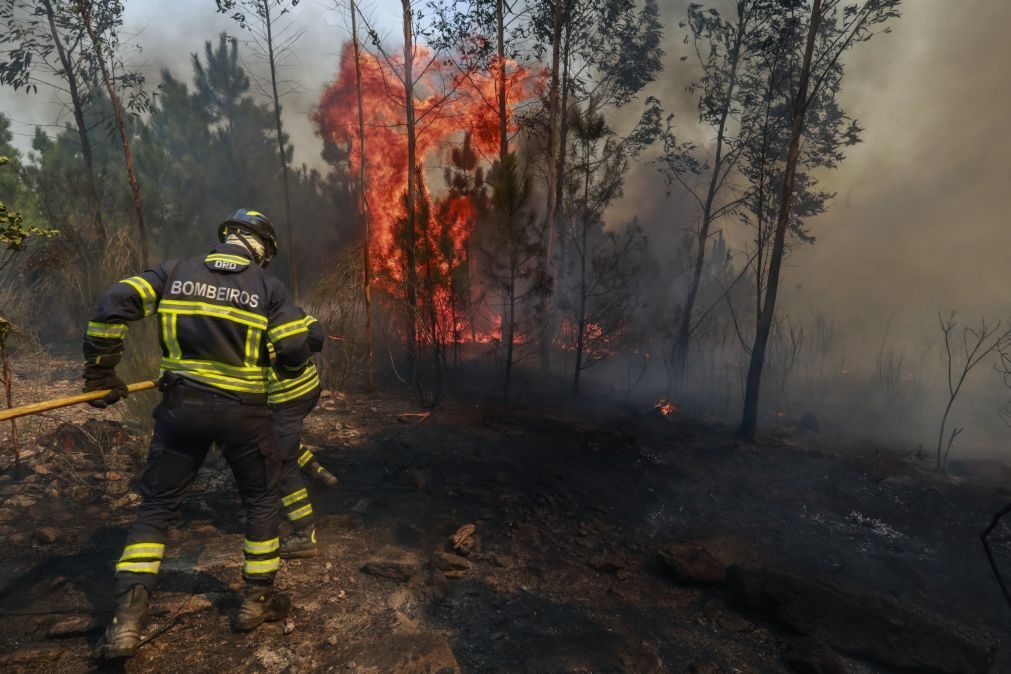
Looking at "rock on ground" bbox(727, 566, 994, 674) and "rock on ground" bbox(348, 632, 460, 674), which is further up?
"rock on ground" bbox(348, 632, 460, 674)

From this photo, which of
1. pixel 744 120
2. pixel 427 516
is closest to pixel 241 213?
pixel 427 516

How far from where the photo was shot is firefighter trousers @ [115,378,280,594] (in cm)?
277

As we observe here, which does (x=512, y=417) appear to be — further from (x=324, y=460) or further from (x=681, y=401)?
(x=681, y=401)

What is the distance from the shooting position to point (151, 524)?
2.80 metres

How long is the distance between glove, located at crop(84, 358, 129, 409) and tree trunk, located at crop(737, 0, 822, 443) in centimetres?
844

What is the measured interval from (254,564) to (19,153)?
30781 millimetres

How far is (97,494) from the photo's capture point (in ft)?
15.0

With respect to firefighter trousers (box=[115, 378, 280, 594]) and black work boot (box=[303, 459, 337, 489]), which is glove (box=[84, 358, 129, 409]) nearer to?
firefighter trousers (box=[115, 378, 280, 594])

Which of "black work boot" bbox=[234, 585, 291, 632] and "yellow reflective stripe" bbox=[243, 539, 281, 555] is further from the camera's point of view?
"yellow reflective stripe" bbox=[243, 539, 281, 555]

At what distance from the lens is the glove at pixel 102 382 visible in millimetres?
2982

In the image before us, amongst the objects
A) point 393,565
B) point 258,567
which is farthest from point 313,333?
point 393,565

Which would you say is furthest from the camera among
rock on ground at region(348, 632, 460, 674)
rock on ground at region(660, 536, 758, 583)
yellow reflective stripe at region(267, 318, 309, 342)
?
rock on ground at region(660, 536, 758, 583)

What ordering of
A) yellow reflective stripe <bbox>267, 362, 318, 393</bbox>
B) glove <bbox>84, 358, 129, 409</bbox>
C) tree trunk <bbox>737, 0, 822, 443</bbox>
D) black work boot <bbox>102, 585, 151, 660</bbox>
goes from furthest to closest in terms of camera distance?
tree trunk <bbox>737, 0, 822, 443</bbox> → yellow reflective stripe <bbox>267, 362, 318, 393</bbox> → glove <bbox>84, 358, 129, 409</bbox> → black work boot <bbox>102, 585, 151, 660</bbox>

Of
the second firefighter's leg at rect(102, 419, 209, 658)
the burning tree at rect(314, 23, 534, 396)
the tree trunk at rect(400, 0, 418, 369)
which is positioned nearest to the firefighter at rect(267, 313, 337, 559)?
the second firefighter's leg at rect(102, 419, 209, 658)
